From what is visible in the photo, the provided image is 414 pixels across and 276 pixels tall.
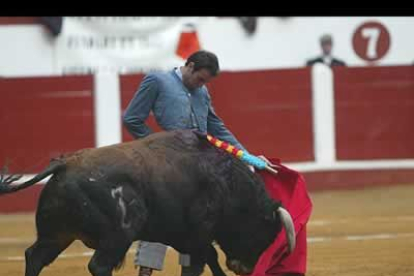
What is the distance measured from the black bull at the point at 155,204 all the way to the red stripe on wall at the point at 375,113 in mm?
5366

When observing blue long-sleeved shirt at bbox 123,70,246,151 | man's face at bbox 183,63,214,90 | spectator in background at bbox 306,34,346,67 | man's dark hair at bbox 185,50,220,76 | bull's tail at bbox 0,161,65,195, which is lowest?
bull's tail at bbox 0,161,65,195

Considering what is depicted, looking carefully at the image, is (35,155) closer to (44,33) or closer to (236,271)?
(44,33)

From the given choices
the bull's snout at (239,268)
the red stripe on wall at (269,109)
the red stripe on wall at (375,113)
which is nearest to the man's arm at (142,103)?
the bull's snout at (239,268)

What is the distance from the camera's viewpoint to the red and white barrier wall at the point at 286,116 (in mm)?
9133

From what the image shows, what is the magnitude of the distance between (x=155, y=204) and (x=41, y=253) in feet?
1.51

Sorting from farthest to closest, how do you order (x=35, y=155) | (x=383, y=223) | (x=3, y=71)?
1. (x=3, y=71)
2. (x=35, y=155)
3. (x=383, y=223)

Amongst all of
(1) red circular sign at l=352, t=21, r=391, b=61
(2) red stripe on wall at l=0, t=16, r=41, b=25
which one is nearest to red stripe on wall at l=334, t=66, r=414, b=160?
(1) red circular sign at l=352, t=21, r=391, b=61

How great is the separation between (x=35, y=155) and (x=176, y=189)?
511cm

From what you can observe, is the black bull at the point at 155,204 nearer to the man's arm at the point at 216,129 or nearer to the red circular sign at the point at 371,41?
the man's arm at the point at 216,129

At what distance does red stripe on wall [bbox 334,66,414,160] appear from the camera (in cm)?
973

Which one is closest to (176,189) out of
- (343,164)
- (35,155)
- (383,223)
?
(383,223)

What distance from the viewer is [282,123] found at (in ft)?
31.5

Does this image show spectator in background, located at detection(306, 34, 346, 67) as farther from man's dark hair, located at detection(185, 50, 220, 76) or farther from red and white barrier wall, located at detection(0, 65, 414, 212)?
man's dark hair, located at detection(185, 50, 220, 76)

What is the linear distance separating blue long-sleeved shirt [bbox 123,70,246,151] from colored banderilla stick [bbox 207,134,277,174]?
0.13m
